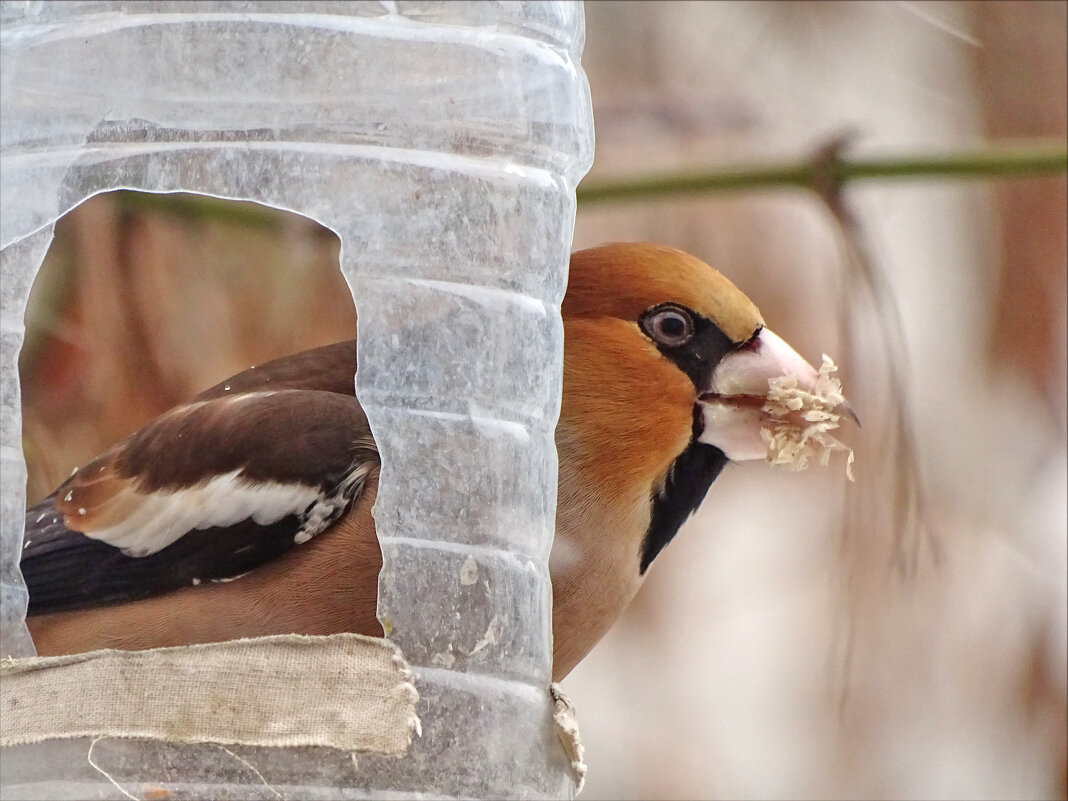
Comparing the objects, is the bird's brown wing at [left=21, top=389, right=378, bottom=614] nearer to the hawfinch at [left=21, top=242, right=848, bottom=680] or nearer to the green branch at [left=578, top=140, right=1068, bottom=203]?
the hawfinch at [left=21, top=242, right=848, bottom=680]

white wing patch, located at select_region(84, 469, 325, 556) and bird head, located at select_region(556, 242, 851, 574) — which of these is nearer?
white wing patch, located at select_region(84, 469, 325, 556)

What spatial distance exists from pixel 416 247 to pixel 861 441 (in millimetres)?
2256

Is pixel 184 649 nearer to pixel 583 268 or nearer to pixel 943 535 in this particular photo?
pixel 583 268

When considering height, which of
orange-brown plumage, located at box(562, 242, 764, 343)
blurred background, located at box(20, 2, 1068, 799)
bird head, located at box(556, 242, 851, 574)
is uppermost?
orange-brown plumage, located at box(562, 242, 764, 343)

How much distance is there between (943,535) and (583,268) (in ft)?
8.18

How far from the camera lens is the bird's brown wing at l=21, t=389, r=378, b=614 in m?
1.89

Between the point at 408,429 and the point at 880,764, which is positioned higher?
the point at 408,429

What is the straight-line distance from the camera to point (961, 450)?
464cm

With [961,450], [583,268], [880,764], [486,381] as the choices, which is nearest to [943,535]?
[961,450]

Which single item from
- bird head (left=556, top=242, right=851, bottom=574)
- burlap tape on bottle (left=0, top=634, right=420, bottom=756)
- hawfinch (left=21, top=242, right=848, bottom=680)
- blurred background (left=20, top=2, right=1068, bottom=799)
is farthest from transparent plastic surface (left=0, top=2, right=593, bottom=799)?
blurred background (left=20, top=2, right=1068, bottom=799)

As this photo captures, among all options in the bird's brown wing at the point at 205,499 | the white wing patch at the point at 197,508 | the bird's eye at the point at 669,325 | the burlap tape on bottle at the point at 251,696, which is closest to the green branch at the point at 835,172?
the bird's eye at the point at 669,325

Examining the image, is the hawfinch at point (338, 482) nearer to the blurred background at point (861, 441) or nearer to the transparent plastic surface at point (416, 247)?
the transparent plastic surface at point (416, 247)

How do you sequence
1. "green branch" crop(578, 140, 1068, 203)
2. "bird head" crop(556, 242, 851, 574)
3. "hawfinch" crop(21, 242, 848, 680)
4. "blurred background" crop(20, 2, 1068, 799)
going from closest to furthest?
"hawfinch" crop(21, 242, 848, 680), "bird head" crop(556, 242, 851, 574), "green branch" crop(578, 140, 1068, 203), "blurred background" crop(20, 2, 1068, 799)

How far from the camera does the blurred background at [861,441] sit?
14.1ft
